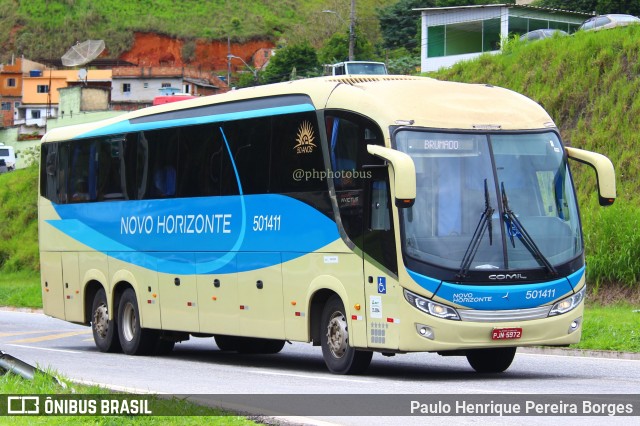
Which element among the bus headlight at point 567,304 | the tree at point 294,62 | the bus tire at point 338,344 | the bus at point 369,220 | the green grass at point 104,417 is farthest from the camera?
the tree at point 294,62

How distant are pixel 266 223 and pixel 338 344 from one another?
2.44 m

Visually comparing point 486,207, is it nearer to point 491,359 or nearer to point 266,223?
point 491,359

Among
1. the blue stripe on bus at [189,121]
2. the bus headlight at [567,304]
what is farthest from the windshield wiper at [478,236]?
the blue stripe on bus at [189,121]

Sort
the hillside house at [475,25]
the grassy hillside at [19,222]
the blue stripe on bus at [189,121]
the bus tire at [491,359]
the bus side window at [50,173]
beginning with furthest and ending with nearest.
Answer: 1. the hillside house at [475,25]
2. the grassy hillside at [19,222]
3. the bus side window at [50,173]
4. the blue stripe on bus at [189,121]
5. the bus tire at [491,359]

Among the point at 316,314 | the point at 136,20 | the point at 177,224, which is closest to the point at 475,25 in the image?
the point at 177,224

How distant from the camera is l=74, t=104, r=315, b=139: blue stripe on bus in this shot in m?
17.3

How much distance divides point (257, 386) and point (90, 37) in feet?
426

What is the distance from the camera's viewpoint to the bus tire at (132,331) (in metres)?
21.5

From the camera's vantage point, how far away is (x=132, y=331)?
21859mm

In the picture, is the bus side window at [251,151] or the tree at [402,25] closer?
the bus side window at [251,151]

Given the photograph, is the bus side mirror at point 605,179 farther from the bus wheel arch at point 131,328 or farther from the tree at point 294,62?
the tree at point 294,62

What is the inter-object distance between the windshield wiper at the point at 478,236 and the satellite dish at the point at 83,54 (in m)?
107

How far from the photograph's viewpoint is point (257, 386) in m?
14.5

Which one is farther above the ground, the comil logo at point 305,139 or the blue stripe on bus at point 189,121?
the blue stripe on bus at point 189,121
